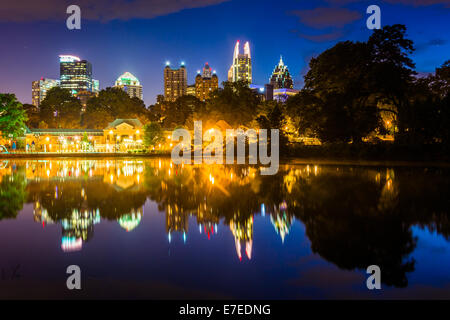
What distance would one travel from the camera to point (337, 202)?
11531 millimetres

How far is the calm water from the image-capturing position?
209 inches

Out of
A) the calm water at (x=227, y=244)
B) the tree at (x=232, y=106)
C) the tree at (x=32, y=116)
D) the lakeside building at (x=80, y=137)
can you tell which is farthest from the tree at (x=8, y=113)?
the calm water at (x=227, y=244)

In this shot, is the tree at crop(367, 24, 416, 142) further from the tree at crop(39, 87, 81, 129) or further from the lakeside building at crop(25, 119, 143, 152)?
the tree at crop(39, 87, 81, 129)

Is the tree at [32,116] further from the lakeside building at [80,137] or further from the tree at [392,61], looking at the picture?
the tree at [392,61]

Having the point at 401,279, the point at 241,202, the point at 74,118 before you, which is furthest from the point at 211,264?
the point at 74,118

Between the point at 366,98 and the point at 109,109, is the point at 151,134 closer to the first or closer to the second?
the point at 366,98

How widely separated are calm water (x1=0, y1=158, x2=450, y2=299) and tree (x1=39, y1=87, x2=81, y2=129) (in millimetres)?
87147

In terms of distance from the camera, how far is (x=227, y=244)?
7410 millimetres

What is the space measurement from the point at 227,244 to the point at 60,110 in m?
98.3

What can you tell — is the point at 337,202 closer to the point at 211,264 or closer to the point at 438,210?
the point at 438,210

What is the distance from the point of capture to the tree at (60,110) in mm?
92781

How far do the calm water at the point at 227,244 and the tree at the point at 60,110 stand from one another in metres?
87.1

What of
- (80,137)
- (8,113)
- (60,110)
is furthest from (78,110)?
(8,113)
